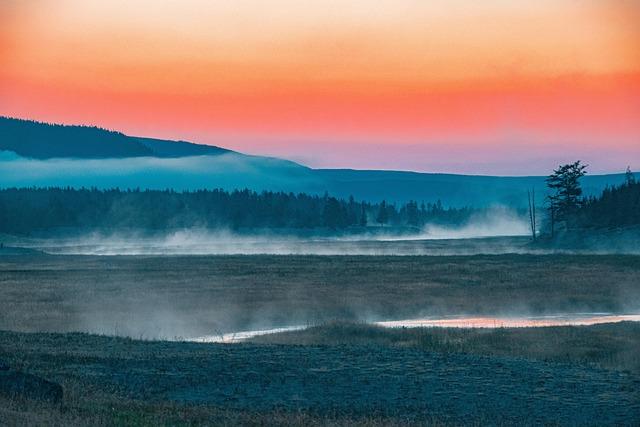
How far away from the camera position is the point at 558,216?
5925 inches

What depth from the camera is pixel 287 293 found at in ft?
210

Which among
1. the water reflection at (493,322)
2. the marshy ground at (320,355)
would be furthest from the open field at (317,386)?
the water reflection at (493,322)

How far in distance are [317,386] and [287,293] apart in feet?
115

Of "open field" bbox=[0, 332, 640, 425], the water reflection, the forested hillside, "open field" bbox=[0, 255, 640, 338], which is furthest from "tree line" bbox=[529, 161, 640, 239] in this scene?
"open field" bbox=[0, 332, 640, 425]

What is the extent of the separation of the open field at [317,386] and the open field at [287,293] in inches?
557

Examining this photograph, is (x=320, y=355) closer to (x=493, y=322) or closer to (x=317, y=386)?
(x=317, y=386)

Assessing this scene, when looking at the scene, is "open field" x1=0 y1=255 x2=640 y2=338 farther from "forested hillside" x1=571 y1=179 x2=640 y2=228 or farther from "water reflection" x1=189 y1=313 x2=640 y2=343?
"forested hillside" x1=571 y1=179 x2=640 y2=228

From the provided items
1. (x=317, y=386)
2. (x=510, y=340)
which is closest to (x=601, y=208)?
(x=510, y=340)

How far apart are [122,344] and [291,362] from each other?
6.82 m

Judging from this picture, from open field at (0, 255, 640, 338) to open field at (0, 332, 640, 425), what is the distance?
14.1 meters

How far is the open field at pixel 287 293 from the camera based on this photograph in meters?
52.2

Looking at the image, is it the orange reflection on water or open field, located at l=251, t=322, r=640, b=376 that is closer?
open field, located at l=251, t=322, r=640, b=376

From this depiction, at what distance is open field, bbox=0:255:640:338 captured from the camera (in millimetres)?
52156

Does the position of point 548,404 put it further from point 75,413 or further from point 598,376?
point 75,413
